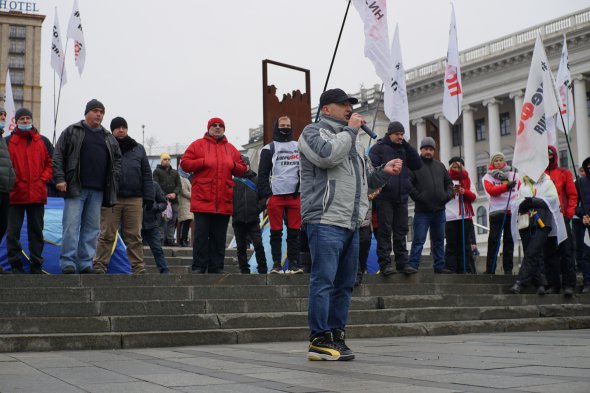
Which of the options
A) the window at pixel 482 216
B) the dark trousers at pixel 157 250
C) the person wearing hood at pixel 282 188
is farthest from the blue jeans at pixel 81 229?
the window at pixel 482 216

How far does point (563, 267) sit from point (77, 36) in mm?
13357

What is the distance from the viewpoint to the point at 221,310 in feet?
27.9

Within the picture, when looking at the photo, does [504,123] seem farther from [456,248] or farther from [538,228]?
[538,228]

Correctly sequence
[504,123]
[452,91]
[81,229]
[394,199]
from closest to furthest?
[81,229], [394,199], [452,91], [504,123]

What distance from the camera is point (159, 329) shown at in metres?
7.76

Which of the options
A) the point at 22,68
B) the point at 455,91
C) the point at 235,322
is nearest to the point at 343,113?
the point at 235,322

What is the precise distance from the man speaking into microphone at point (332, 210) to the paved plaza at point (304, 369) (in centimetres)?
31

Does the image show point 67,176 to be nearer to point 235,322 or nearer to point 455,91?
point 235,322

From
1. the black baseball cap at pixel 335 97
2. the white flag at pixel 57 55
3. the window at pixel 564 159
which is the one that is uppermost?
the window at pixel 564 159

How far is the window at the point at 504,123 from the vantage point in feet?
197

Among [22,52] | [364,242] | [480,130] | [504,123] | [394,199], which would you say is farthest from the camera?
[22,52]

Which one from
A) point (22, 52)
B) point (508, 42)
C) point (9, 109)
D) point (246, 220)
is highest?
point (22, 52)

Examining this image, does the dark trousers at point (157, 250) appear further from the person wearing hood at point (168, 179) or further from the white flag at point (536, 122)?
the white flag at point (536, 122)

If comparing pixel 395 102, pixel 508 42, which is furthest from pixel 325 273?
pixel 508 42
